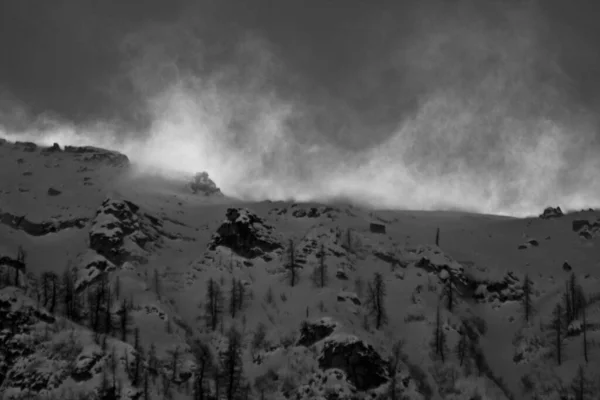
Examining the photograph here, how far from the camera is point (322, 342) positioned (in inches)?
3664

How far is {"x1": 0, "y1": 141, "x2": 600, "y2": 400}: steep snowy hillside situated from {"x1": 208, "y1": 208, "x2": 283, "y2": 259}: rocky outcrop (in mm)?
321

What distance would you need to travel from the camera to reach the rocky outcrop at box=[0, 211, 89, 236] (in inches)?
5674

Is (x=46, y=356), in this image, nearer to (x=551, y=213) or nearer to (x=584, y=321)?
(x=584, y=321)

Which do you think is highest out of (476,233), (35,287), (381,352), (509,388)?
(476,233)

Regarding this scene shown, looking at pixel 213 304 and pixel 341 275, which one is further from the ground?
pixel 341 275

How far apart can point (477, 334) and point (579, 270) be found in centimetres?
3733

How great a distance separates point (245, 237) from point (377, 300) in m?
36.8

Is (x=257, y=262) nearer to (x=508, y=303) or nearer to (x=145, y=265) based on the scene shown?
(x=145, y=265)

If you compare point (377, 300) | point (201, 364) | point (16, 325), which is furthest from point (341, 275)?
point (16, 325)

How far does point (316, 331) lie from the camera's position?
95875mm

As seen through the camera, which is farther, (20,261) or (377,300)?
(20,261)

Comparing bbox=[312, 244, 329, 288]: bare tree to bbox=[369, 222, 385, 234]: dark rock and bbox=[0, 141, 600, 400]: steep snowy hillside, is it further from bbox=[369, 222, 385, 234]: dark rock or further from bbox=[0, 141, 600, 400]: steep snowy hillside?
bbox=[369, 222, 385, 234]: dark rock

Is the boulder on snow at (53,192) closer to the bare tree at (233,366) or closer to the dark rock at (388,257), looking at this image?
the dark rock at (388,257)

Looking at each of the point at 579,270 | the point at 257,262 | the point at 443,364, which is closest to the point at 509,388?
the point at 443,364
